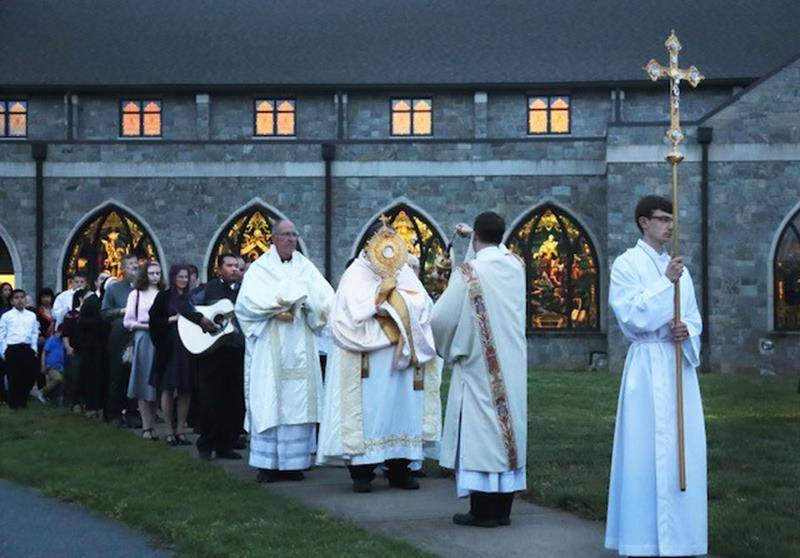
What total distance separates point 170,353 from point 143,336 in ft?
3.40

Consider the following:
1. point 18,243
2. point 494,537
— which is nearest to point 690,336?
point 494,537

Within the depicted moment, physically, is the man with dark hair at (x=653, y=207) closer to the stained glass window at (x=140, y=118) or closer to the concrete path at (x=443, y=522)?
the concrete path at (x=443, y=522)

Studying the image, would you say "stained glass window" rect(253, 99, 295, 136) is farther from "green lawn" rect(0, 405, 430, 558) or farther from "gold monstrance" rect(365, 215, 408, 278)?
"gold monstrance" rect(365, 215, 408, 278)

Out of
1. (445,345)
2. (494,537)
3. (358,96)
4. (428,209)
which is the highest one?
(358,96)

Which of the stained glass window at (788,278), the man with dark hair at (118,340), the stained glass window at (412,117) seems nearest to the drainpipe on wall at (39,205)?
the stained glass window at (412,117)

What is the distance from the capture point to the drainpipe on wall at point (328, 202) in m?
30.7

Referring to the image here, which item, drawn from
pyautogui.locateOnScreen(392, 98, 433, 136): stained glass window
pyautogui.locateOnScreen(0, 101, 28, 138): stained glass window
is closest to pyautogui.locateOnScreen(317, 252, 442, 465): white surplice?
Result: pyautogui.locateOnScreen(392, 98, 433, 136): stained glass window

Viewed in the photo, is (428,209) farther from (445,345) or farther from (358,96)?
(445,345)

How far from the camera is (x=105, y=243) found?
31500 millimetres

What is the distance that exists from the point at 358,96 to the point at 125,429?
19253 mm

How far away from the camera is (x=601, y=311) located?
30531mm

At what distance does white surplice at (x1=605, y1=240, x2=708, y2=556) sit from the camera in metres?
7.95

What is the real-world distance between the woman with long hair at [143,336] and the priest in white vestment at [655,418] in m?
8.45

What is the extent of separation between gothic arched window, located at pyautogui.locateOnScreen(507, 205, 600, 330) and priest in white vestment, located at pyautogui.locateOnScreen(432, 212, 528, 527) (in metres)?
20.9
